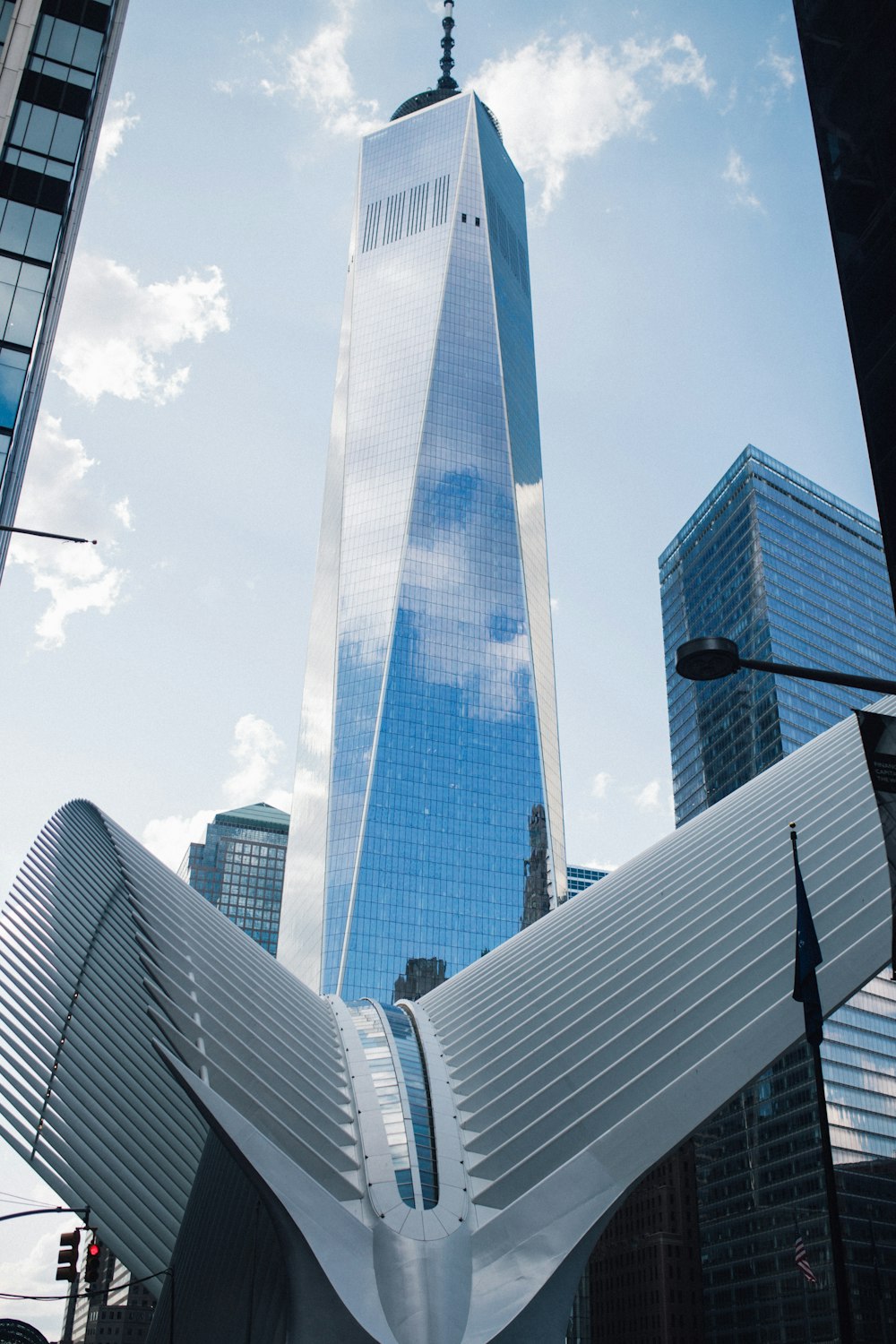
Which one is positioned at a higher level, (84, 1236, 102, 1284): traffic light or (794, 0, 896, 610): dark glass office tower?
(794, 0, 896, 610): dark glass office tower

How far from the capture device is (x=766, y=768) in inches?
4879

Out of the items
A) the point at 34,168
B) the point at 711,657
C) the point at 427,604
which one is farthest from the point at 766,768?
the point at 711,657

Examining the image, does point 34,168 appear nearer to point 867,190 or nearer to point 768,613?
point 867,190

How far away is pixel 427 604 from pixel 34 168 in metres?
117

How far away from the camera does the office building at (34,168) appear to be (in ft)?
119

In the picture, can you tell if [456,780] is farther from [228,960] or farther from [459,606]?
[228,960]

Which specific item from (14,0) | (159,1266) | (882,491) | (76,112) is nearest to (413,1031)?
(159,1266)

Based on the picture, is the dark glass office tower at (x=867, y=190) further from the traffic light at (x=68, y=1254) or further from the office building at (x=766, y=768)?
the office building at (x=766, y=768)

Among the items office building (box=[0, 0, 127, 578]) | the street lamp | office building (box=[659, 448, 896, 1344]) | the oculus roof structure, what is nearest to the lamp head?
the street lamp

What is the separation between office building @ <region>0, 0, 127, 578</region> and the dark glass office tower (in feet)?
84.8

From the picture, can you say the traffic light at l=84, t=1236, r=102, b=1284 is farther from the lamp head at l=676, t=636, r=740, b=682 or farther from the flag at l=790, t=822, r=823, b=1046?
the lamp head at l=676, t=636, r=740, b=682

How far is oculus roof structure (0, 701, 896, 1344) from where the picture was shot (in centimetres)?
2522

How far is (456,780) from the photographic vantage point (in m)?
144

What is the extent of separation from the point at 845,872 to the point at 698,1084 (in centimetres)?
748
